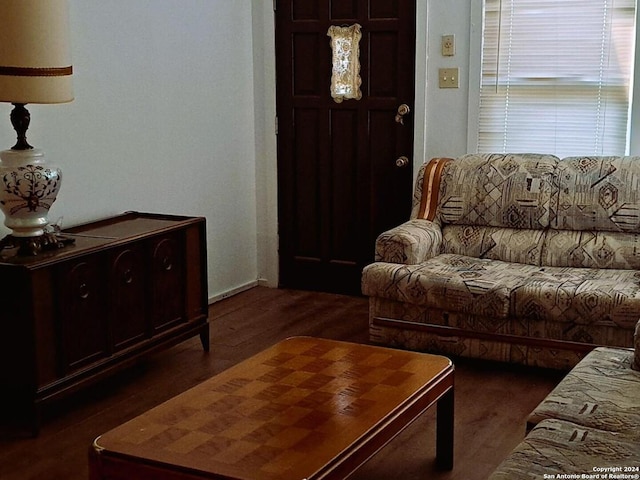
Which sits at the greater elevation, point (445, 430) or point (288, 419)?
point (288, 419)

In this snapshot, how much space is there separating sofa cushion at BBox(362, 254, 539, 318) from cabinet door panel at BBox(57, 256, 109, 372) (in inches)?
50.7

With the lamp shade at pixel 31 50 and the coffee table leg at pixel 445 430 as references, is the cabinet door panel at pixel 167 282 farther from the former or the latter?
the coffee table leg at pixel 445 430

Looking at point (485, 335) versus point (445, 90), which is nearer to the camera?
point (485, 335)

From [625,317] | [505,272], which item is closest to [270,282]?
[505,272]

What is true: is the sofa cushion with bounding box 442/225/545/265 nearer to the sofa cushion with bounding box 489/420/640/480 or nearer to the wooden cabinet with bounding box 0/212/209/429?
the wooden cabinet with bounding box 0/212/209/429

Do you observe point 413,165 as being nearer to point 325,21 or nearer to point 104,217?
point 325,21

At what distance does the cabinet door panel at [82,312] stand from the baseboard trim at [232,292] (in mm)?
1553

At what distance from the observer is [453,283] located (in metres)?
3.94

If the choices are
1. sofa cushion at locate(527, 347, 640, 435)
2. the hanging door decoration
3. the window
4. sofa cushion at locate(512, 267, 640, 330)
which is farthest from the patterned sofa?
sofa cushion at locate(527, 347, 640, 435)

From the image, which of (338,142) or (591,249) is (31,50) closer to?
(338,142)

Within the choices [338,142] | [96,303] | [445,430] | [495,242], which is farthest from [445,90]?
[445,430]

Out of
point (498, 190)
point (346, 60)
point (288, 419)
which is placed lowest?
point (288, 419)

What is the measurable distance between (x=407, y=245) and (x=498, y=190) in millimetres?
593

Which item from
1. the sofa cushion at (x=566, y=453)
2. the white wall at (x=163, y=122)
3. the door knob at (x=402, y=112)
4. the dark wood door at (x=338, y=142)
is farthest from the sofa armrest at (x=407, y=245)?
the sofa cushion at (x=566, y=453)
